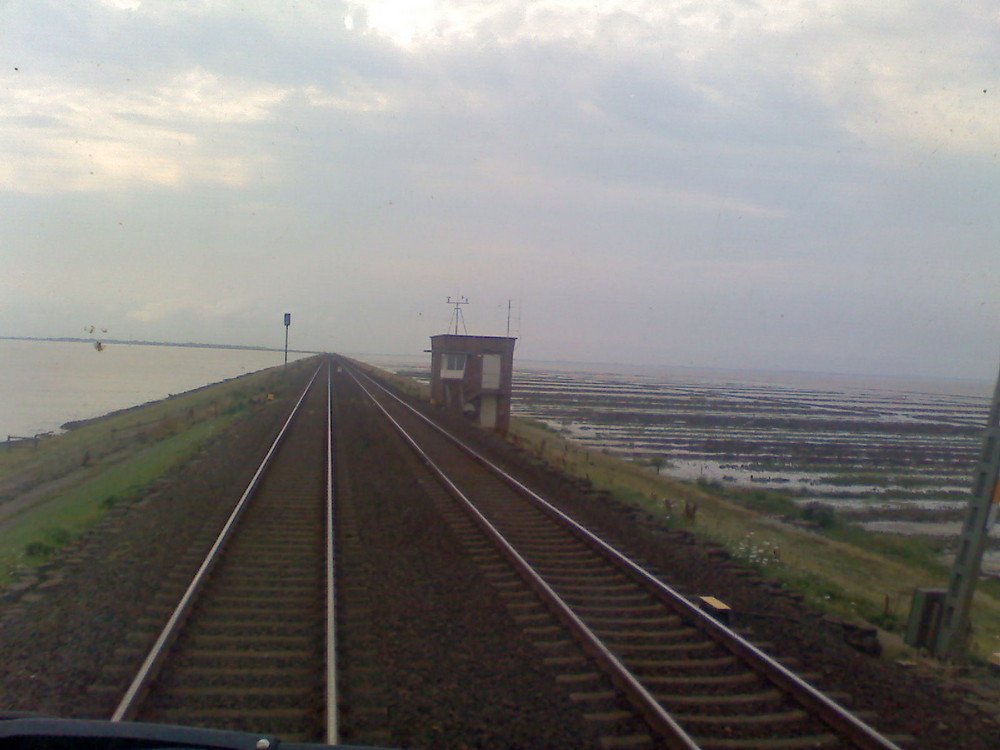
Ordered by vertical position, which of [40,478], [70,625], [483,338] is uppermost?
[483,338]

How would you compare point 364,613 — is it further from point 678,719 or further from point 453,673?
point 678,719

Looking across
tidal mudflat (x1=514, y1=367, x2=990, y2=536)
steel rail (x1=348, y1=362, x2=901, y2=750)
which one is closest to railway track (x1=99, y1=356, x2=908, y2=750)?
steel rail (x1=348, y1=362, x2=901, y2=750)

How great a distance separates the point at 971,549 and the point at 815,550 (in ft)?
28.1

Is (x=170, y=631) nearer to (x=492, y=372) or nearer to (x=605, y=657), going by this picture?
(x=605, y=657)

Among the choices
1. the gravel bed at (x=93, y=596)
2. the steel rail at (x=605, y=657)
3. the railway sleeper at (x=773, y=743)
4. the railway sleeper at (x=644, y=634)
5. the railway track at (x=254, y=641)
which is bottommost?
the gravel bed at (x=93, y=596)

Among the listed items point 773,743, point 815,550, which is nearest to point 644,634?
point 773,743

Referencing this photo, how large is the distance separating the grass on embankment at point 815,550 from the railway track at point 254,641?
5.57m

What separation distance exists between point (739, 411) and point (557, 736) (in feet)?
203

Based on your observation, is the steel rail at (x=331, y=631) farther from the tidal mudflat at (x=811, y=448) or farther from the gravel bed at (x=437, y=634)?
the tidal mudflat at (x=811, y=448)

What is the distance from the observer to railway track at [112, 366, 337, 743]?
16.7 feet

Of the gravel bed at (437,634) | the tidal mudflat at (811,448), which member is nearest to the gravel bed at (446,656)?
the gravel bed at (437,634)

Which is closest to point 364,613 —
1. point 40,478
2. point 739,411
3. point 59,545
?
point 59,545

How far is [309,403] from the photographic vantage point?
1380 inches

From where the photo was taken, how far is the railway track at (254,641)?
5.08 meters
